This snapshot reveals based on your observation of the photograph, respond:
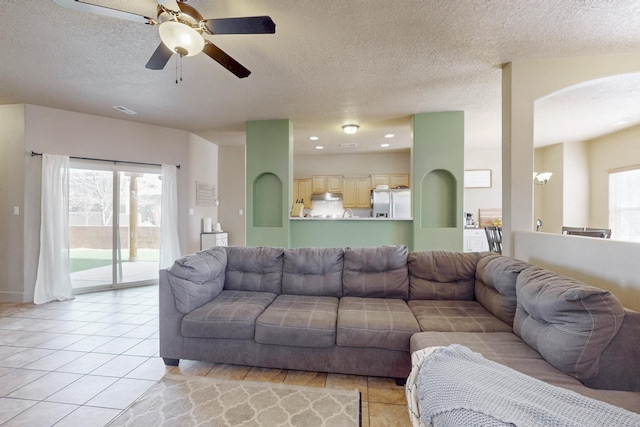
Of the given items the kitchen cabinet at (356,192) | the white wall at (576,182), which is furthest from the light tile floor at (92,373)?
the white wall at (576,182)

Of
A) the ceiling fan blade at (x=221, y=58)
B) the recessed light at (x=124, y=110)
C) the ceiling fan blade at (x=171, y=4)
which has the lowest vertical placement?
the ceiling fan blade at (x=221, y=58)

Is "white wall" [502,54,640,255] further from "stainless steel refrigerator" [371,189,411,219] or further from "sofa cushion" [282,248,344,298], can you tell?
"stainless steel refrigerator" [371,189,411,219]

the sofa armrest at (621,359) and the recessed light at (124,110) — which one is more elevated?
the recessed light at (124,110)

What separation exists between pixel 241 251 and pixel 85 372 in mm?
1536

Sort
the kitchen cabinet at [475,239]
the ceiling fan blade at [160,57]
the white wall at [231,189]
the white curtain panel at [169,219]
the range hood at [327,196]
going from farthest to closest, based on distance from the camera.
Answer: the range hood at [327,196], the white wall at [231,189], the kitchen cabinet at [475,239], the white curtain panel at [169,219], the ceiling fan blade at [160,57]

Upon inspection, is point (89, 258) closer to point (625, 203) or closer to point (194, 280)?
point (194, 280)

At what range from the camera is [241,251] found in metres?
2.97

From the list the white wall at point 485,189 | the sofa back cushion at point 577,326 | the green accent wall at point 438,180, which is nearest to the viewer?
the sofa back cushion at point 577,326

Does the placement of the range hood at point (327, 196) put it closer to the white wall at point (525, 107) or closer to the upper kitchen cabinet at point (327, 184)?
the upper kitchen cabinet at point (327, 184)

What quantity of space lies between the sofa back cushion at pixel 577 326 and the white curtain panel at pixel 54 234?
18.4ft

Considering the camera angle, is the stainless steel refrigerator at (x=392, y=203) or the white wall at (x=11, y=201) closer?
the white wall at (x=11, y=201)

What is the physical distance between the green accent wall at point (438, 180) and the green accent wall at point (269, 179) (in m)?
2.07

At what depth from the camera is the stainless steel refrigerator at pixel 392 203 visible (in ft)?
22.0

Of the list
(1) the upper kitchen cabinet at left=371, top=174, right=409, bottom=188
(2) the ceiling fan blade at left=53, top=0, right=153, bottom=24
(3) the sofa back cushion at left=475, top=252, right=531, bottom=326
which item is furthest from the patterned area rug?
(1) the upper kitchen cabinet at left=371, top=174, right=409, bottom=188
